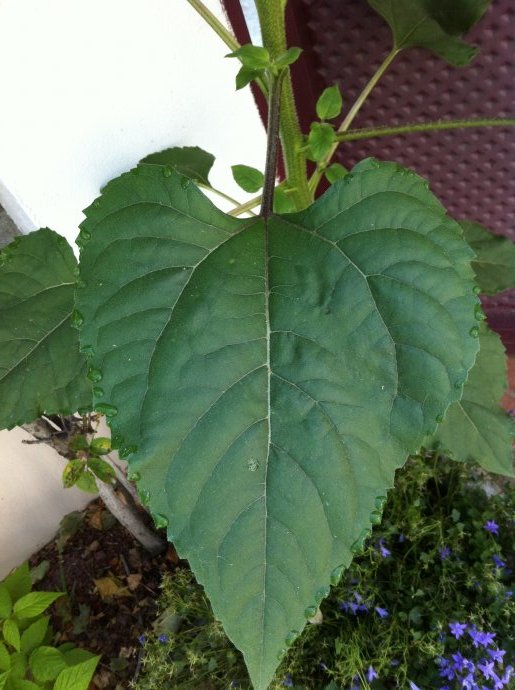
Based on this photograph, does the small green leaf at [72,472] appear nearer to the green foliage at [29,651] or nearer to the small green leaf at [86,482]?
the small green leaf at [86,482]

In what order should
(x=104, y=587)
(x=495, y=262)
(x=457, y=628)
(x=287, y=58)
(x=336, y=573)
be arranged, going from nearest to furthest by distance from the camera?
(x=336, y=573), (x=287, y=58), (x=495, y=262), (x=457, y=628), (x=104, y=587)

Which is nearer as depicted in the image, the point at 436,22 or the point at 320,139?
the point at 320,139

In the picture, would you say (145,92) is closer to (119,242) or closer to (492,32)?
(119,242)

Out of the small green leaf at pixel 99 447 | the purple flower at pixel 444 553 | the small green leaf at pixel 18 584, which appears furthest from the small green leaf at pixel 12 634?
the purple flower at pixel 444 553

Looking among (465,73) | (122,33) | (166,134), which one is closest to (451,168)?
(465,73)

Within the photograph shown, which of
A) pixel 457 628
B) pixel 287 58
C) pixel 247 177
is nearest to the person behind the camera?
pixel 287 58

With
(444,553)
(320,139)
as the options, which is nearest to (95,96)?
(320,139)

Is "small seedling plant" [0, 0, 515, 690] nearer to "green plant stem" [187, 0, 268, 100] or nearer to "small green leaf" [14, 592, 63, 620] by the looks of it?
"green plant stem" [187, 0, 268, 100]

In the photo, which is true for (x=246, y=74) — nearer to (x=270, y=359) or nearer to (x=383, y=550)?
(x=270, y=359)

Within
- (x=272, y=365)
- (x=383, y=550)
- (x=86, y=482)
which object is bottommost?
(x=383, y=550)
